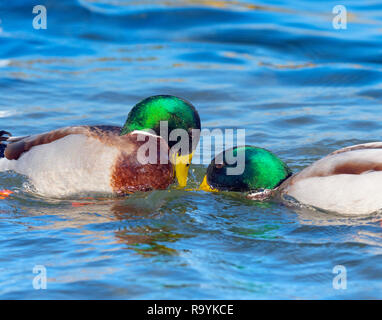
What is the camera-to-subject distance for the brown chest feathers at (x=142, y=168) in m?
6.23

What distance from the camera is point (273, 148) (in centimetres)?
830

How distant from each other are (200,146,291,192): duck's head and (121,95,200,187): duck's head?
0.26 metres

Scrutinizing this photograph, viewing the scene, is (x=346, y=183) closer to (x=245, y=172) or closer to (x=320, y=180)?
(x=320, y=180)

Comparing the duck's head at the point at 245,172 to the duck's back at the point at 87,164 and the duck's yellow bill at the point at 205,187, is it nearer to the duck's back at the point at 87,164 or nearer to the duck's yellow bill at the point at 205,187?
the duck's yellow bill at the point at 205,187

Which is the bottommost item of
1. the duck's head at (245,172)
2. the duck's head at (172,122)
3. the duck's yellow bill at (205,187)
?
the duck's yellow bill at (205,187)

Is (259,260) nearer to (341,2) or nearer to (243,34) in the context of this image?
(243,34)

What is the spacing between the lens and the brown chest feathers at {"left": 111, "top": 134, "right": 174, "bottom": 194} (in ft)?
20.4

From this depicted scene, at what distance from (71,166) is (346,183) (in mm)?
2364

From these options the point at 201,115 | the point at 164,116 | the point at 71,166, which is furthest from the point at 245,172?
the point at 201,115

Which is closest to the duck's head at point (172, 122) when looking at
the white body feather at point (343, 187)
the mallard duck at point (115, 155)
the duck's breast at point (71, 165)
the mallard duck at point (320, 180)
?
the mallard duck at point (115, 155)

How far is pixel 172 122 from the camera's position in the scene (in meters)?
6.57

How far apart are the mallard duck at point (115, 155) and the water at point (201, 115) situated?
15 centimetres

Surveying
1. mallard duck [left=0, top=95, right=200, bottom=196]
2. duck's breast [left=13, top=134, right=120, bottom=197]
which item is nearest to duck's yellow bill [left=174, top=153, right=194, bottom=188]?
mallard duck [left=0, top=95, right=200, bottom=196]

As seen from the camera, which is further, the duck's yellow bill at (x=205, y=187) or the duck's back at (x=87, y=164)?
the duck's yellow bill at (x=205, y=187)
